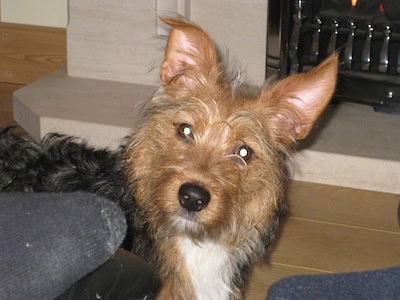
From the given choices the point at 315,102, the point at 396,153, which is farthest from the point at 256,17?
Result: the point at 315,102

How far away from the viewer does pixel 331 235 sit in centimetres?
349

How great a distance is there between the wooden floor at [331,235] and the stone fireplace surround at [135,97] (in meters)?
0.13

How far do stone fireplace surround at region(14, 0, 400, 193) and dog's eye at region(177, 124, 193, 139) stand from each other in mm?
1560

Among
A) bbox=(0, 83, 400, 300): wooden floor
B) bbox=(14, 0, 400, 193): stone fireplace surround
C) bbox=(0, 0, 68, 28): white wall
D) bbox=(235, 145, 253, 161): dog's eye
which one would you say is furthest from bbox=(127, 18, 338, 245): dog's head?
bbox=(0, 0, 68, 28): white wall

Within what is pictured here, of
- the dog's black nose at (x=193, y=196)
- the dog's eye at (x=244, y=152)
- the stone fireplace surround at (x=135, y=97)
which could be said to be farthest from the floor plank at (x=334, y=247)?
the dog's black nose at (x=193, y=196)

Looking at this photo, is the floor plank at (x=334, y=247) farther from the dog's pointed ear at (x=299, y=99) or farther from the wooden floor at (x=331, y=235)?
the dog's pointed ear at (x=299, y=99)

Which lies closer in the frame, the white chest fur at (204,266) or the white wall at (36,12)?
the white chest fur at (204,266)

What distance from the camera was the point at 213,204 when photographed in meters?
2.13

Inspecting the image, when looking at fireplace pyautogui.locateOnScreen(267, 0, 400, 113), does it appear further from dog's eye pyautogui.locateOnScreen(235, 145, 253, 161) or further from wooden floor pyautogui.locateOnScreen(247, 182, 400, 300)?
dog's eye pyautogui.locateOnScreen(235, 145, 253, 161)

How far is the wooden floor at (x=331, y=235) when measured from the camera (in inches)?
126

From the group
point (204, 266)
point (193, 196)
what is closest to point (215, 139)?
point (193, 196)

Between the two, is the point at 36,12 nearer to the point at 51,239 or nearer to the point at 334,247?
the point at 334,247

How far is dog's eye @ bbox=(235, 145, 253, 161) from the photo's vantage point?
2324mm

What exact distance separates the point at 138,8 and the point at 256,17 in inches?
26.1
